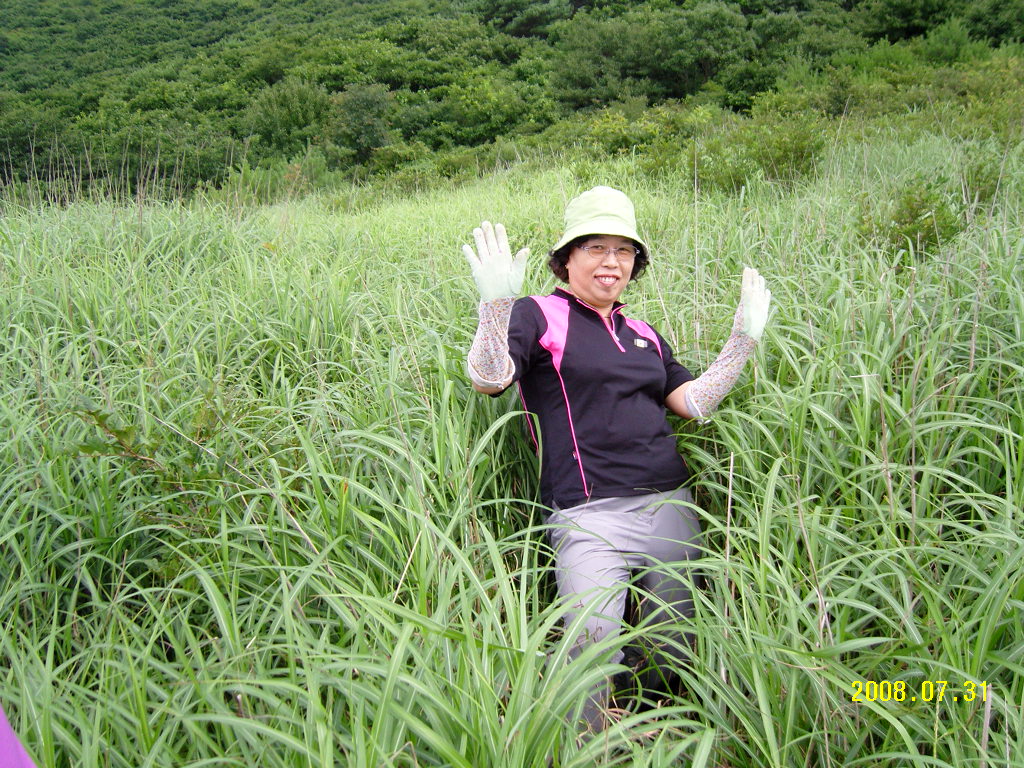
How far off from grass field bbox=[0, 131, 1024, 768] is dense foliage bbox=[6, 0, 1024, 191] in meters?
9.14

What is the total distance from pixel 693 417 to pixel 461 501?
790 mm

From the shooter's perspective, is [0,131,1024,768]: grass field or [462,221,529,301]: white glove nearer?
[0,131,1024,768]: grass field

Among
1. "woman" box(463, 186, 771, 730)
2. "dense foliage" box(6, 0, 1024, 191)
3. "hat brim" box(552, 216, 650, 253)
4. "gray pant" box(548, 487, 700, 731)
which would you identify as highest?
"dense foliage" box(6, 0, 1024, 191)

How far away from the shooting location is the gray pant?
172 cm

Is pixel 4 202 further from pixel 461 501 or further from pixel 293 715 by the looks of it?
pixel 293 715

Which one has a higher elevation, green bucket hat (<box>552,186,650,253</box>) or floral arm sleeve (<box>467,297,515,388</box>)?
green bucket hat (<box>552,186,650,253</box>)

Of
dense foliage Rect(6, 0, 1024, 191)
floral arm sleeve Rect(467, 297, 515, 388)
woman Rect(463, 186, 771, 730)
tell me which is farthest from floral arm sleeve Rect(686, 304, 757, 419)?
dense foliage Rect(6, 0, 1024, 191)

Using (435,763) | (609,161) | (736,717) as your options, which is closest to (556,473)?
(736,717)

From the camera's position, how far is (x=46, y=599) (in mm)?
1771

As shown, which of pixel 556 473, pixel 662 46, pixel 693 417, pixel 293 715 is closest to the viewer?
pixel 293 715

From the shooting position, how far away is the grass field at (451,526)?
4.17 feet

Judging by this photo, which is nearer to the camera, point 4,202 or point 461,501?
point 461,501

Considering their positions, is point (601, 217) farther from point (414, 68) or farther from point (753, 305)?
point (414, 68)

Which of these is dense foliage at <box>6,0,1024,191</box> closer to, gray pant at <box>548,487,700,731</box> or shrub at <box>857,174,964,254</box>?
shrub at <box>857,174,964,254</box>
